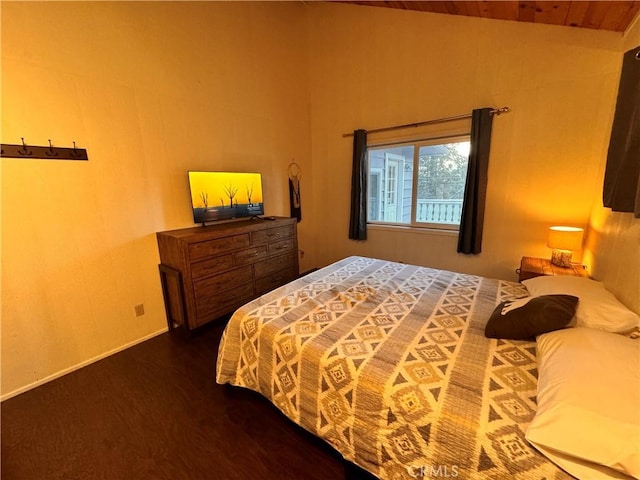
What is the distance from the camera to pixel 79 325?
2125 millimetres

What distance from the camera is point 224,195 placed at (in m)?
2.89

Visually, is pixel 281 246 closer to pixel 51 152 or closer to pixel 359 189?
pixel 359 189

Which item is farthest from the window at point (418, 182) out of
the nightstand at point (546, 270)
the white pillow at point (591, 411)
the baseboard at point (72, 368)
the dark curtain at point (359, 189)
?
the baseboard at point (72, 368)

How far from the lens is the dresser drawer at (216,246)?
2354 millimetres

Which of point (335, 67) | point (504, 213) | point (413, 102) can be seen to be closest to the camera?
point (504, 213)

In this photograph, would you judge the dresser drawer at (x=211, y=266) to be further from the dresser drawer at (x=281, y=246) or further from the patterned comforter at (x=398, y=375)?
the patterned comforter at (x=398, y=375)

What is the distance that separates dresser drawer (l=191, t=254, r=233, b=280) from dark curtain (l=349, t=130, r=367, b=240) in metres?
1.86

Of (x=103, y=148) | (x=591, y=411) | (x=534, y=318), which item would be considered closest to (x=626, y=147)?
(x=534, y=318)

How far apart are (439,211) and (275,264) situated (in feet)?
7.16

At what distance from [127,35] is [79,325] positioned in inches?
95.5

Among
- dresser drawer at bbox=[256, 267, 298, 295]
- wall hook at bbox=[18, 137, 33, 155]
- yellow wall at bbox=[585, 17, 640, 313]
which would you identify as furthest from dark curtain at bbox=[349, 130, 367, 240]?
wall hook at bbox=[18, 137, 33, 155]

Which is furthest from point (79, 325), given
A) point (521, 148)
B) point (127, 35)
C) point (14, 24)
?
point (521, 148)

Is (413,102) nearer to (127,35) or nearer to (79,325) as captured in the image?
(127,35)

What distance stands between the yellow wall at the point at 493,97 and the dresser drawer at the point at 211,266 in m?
2.03
